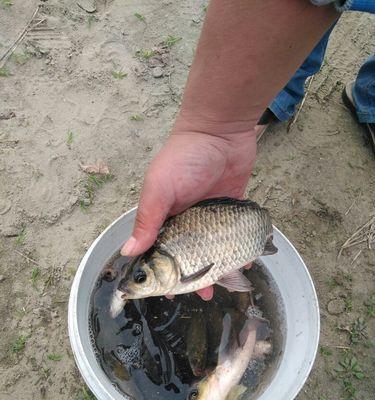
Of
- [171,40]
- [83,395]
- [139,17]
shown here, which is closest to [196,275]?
[83,395]

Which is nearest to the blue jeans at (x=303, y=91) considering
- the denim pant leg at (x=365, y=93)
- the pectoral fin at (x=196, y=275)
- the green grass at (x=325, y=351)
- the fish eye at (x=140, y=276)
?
the denim pant leg at (x=365, y=93)

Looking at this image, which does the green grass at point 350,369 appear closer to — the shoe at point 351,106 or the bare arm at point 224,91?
the bare arm at point 224,91

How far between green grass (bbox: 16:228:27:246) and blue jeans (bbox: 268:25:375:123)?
63.1 inches

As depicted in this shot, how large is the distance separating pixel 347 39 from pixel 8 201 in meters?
2.68

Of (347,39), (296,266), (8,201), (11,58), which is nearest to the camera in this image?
(296,266)

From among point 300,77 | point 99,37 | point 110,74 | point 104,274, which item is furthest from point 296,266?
point 99,37

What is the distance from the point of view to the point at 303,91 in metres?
3.08

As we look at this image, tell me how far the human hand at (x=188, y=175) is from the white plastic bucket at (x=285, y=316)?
278 mm

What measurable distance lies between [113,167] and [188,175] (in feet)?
3.55

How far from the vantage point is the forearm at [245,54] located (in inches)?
63.7

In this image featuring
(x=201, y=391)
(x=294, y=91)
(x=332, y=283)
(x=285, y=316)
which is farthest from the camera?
(x=294, y=91)

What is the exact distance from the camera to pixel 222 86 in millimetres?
1843

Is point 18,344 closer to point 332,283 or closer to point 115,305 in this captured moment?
point 115,305

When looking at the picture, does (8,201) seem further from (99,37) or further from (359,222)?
(359,222)
